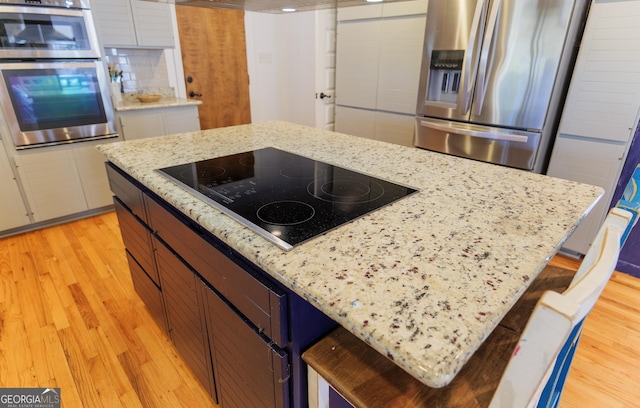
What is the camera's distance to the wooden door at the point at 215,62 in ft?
13.1

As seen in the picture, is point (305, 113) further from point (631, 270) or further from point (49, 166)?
point (631, 270)

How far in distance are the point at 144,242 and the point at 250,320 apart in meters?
0.88

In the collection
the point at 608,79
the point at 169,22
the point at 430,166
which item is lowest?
the point at 430,166

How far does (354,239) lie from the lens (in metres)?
0.86

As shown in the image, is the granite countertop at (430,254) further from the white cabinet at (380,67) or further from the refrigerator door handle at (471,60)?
the white cabinet at (380,67)

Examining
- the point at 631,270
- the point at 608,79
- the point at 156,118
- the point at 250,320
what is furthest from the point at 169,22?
the point at 631,270

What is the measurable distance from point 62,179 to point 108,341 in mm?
1724

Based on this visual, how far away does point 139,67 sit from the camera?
11.7 ft

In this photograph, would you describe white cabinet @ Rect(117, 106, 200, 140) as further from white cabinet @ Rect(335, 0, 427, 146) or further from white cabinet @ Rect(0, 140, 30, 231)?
white cabinet @ Rect(335, 0, 427, 146)

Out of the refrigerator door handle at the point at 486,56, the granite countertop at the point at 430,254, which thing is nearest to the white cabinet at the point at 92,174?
the granite countertop at the point at 430,254

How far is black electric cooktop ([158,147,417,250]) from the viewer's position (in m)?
0.92

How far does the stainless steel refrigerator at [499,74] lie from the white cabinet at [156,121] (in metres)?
2.19

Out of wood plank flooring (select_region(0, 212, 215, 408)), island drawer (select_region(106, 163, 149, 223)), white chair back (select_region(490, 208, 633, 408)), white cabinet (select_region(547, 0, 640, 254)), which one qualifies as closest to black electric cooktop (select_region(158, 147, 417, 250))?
island drawer (select_region(106, 163, 149, 223))

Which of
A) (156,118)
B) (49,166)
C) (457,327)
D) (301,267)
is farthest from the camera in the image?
(156,118)
